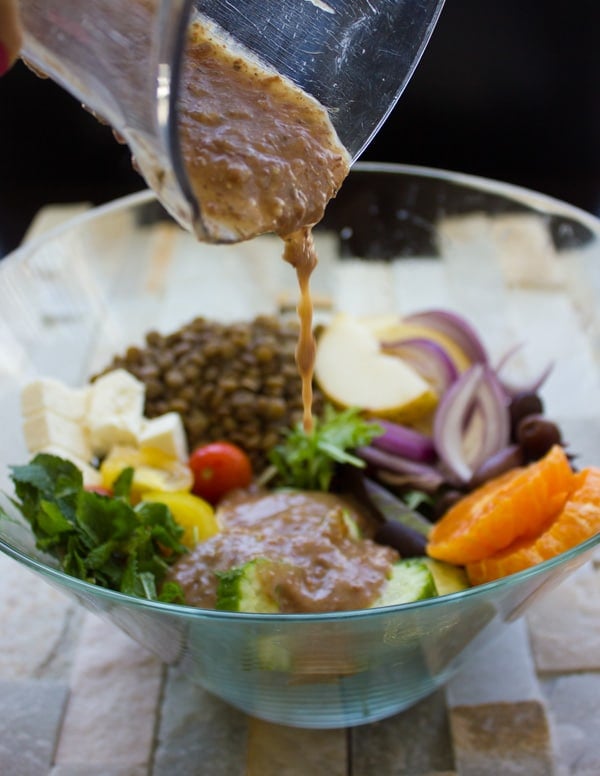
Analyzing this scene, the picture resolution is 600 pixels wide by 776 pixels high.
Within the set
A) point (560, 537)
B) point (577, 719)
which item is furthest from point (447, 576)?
point (577, 719)

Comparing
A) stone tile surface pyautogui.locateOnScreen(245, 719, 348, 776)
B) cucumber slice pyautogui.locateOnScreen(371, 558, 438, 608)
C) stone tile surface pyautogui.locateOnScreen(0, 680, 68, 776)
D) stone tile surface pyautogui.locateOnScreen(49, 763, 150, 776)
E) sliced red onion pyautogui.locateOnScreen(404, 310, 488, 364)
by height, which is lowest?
stone tile surface pyautogui.locateOnScreen(0, 680, 68, 776)

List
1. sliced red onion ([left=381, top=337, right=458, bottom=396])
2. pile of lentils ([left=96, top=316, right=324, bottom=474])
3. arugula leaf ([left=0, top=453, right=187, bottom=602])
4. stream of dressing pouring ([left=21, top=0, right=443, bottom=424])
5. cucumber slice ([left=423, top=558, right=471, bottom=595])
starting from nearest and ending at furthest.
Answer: stream of dressing pouring ([left=21, top=0, right=443, bottom=424])
arugula leaf ([left=0, top=453, right=187, bottom=602])
cucumber slice ([left=423, top=558, right=471, bottom=595])
pile of lentils ([left=96, top=316, right=324, bottom=474])
sliced red onion ([left=381, top=337, right=458, bottom=396])

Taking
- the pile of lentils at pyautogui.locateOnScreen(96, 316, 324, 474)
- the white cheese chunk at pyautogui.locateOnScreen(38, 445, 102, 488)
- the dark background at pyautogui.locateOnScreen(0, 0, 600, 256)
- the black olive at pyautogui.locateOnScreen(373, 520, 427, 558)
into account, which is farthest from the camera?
the dark background at pyautogui.locateOnScreen(0, 0, 600, 256)

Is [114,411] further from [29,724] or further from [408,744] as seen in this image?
[408,744]

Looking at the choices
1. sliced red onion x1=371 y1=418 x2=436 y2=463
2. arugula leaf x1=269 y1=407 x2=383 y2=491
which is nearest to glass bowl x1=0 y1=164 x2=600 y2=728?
sliced red onion x1=371 y1=418 x2=436 y2=463

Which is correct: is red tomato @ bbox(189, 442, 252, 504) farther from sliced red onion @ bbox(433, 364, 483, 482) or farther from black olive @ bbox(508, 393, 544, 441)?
black olive @ bbox(508, 393, 544, 441)

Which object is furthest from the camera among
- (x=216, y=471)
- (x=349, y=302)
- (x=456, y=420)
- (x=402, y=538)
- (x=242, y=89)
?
(x=349, y=302)

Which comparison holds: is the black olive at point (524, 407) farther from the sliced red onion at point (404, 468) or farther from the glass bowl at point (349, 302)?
the sliced red onion at point (404, 468)

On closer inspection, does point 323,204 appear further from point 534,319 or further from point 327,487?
point 534,319
